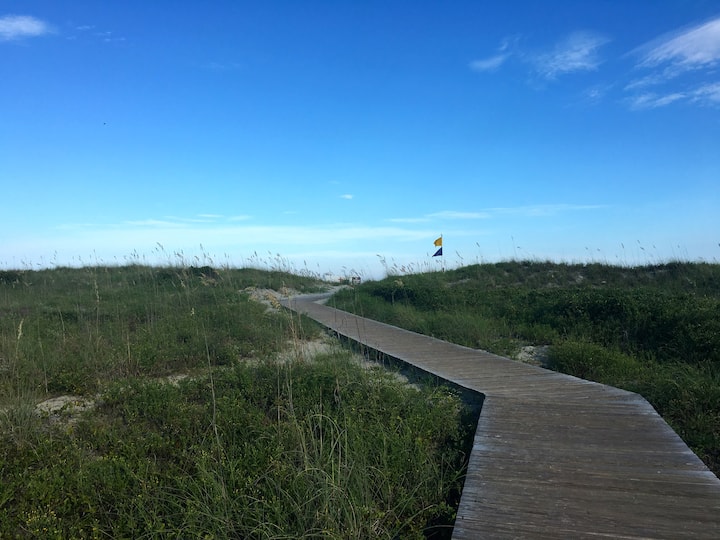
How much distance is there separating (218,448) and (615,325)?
6774 mm

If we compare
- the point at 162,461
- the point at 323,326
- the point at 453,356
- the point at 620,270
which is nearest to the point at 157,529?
the point at 162,461

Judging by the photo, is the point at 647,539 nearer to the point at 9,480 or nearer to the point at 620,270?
the point at 9,480

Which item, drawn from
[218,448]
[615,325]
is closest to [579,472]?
[218,448]

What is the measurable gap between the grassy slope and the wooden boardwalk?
0.56 meters

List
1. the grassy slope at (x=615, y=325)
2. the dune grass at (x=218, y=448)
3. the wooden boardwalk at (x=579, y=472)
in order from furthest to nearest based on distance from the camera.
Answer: the grassy slope at (x=615, y=325)
the dune grass at (x=218, y=448)
the wooden boardwalk at (x=579, y=472)

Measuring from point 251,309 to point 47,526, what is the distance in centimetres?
705

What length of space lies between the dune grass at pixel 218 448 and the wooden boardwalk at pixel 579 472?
359 millimetres

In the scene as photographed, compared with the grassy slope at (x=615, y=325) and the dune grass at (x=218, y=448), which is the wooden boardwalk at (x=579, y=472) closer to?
the dune grass at (x=218, y=448)

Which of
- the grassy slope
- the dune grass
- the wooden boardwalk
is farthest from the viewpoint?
the grassy slope

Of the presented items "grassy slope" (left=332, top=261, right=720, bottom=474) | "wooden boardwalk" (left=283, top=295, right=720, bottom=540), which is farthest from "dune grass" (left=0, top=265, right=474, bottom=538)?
"grassy slope" (left=332, top=261, right=720, bottom=474)

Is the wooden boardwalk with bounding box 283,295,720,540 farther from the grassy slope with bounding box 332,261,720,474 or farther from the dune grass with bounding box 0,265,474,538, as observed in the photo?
the grassy slope with bounding box 332,261,720,474

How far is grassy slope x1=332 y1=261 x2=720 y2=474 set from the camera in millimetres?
5215

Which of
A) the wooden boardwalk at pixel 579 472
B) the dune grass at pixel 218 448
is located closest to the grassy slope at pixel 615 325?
the wooden boardwalk at pixel 579 472

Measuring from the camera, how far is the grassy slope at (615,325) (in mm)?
5215
